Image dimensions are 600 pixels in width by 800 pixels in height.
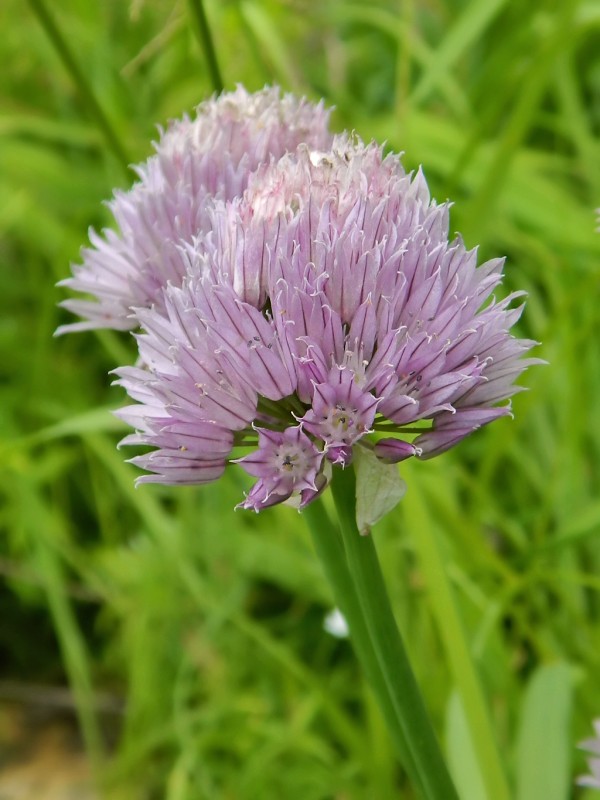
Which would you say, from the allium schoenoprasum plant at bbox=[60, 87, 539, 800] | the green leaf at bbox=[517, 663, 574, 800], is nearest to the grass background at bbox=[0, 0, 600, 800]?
the green leaf at bbox=[517, 663, 574, 800]

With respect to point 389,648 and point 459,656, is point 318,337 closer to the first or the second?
point 389,648

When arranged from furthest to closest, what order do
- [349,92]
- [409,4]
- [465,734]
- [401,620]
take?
1. [349,92]
2. [409,4]
3. [401,620]
4. [465,734]

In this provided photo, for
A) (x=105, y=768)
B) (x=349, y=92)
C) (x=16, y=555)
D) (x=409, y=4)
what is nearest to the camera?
(x=409, y=4)

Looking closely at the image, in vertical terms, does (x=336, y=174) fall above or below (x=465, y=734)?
above

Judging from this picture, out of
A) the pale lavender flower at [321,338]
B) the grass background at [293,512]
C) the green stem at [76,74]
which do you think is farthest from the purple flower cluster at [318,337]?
the green stem at [76,74]

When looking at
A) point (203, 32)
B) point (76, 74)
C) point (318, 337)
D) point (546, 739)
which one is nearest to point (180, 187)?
point (318, 337)

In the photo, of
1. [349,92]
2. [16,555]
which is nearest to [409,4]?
[349,92]

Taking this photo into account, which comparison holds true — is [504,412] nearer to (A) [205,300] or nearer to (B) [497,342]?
(B) [497,342]

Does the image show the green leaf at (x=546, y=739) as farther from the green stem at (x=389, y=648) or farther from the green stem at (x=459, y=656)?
the green stem at (x=389, y=648)
